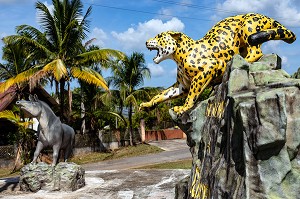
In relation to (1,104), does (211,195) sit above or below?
below

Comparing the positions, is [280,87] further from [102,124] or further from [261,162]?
[102,124]

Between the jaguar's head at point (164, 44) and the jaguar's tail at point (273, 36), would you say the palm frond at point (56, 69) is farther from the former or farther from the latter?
the jaguar's tail at point (273, 36)

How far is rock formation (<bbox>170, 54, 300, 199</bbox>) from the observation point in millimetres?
3221

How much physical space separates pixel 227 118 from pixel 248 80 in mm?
527

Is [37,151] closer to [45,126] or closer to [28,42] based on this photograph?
[45,126]

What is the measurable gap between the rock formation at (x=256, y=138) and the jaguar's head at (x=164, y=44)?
1.57m

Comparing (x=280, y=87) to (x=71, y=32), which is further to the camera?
(x=71, y=32)

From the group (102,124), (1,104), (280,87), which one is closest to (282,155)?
(280,87)

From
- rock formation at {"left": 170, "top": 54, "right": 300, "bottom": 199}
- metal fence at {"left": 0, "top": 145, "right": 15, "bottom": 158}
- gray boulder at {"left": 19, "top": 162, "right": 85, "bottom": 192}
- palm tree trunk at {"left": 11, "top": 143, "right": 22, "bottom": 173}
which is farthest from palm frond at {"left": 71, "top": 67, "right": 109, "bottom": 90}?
rock formation at {"left": 170, "top": 54, "right": 300, "bottom": 199}

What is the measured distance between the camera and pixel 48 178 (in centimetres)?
855

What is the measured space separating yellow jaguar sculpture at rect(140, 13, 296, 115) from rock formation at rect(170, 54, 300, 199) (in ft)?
3.24

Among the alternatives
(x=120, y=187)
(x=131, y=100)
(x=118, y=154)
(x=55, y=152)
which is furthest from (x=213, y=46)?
(x=131, y=100)

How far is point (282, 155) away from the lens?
330 cm

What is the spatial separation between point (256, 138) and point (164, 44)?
3028 millimetres
